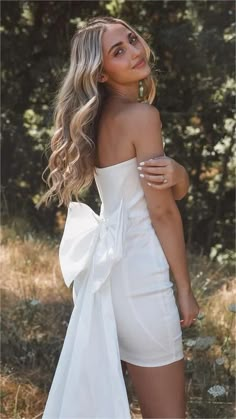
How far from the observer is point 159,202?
2.30 m

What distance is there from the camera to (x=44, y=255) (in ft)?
16.1

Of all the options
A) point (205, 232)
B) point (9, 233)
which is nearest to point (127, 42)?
point (9, 233)

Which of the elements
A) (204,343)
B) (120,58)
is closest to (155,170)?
(120,58)

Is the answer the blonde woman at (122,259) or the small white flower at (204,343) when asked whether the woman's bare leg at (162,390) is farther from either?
the small white flower at (204,343)

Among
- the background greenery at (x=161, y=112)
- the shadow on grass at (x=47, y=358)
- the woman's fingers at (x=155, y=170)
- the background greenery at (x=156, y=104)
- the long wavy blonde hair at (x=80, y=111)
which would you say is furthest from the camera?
the background greenery at (x=156, y=104)

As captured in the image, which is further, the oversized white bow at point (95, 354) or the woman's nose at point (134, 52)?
the woman's nose at point (134, 52)

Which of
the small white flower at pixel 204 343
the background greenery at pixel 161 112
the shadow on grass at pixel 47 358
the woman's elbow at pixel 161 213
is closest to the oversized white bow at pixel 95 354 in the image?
the woman's elbow at pixel 161 213

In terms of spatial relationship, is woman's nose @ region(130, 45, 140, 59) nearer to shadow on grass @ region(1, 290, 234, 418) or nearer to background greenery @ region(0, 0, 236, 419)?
shadow on grass @ region(1, 290, 234, 418)

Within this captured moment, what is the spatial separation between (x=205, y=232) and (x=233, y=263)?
1285mm

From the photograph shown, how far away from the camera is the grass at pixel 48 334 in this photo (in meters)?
3.25

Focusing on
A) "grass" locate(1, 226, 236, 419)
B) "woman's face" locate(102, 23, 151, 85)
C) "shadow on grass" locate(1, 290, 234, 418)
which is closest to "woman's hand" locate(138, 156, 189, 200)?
"woman's face" locate(102, 23, 151, 85)

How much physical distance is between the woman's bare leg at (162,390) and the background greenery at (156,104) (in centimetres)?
398

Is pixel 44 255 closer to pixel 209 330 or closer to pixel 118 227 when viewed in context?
pixel 209 330

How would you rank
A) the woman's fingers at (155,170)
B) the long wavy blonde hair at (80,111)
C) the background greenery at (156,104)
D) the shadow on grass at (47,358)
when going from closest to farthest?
the woman's fingers at (155,170)
the long wavy blonde hair at (80,111)
the shadow on grass at (47,358)
the background greenery at (156,104)
